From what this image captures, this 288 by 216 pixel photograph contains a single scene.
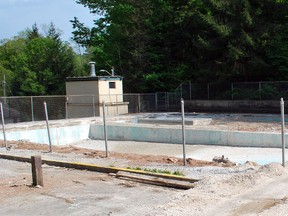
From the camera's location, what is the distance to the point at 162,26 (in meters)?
43.9

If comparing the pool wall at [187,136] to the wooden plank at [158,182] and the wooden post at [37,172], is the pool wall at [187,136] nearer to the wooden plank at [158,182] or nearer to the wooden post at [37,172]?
the wooden plank at [158,182]

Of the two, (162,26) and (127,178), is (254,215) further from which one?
(162,26)

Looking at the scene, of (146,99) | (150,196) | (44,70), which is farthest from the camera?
(44,70)

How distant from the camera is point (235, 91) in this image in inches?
1416

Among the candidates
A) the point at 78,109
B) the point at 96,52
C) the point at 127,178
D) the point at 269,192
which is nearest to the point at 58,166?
the point at 127,178

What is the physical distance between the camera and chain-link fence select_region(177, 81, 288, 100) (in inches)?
1330

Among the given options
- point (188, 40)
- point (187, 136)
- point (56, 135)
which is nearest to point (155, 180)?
point (187, 136)

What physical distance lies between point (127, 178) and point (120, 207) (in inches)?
97.6

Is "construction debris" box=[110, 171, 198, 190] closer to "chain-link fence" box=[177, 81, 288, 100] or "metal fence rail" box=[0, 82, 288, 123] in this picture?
"metal fence rail" box=[0, 82, 288, 123]

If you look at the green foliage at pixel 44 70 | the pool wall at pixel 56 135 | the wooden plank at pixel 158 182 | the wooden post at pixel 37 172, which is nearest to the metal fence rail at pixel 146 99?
the pool wall at pixel 56 135

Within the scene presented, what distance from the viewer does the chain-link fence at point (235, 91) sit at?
33781mm

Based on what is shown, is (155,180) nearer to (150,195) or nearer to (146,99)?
(150,195)

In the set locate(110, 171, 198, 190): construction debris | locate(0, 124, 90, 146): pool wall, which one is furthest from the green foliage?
locate(110, 171, 198, 190): construction debris

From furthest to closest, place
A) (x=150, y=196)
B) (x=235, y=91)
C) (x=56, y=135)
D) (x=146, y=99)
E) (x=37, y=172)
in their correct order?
1. (x=146, y=99)
2. (x=235, y=91)
3. (x=56, y=135)
4. (x=37, y=172)
5. (x=150, y=196)
